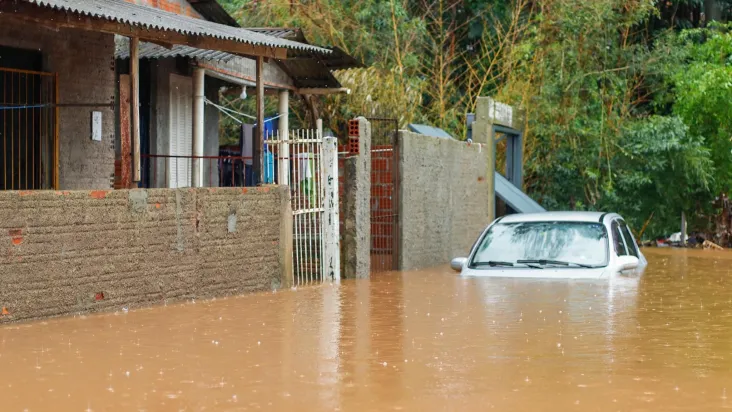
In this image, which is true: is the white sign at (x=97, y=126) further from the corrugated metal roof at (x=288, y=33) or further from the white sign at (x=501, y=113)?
the white sign at (x=501, y=113)

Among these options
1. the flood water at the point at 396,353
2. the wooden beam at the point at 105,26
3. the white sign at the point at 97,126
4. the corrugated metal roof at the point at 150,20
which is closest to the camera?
the flood water at the point at 396,353

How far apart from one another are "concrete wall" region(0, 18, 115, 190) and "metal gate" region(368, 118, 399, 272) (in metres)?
4.43

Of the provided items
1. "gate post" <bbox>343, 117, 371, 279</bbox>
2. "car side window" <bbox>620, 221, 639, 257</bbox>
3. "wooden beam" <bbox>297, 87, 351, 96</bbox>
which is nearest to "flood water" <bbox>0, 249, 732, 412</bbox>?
A: "car side window" <bbox>620, 221, 639, 257</bbox>

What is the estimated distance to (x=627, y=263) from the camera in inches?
499

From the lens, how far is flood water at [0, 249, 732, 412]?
6.74 m

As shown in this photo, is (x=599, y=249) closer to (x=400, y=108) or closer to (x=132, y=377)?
(x=132, y=377)

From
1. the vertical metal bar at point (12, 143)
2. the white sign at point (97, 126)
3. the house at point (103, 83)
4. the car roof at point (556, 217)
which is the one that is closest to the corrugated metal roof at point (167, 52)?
the house at point (103, 83)

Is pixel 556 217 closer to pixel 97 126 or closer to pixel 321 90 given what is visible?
pixel 97 126

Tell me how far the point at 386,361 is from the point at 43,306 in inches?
153

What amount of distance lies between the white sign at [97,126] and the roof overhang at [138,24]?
153 centimetres

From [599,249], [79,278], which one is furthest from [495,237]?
[79,278]

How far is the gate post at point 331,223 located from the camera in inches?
585

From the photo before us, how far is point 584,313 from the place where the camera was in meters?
10.9

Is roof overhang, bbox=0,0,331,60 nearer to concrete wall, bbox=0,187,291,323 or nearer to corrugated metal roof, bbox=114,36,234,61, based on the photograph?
corrugated metal roof, bbox=114,36,234,61
